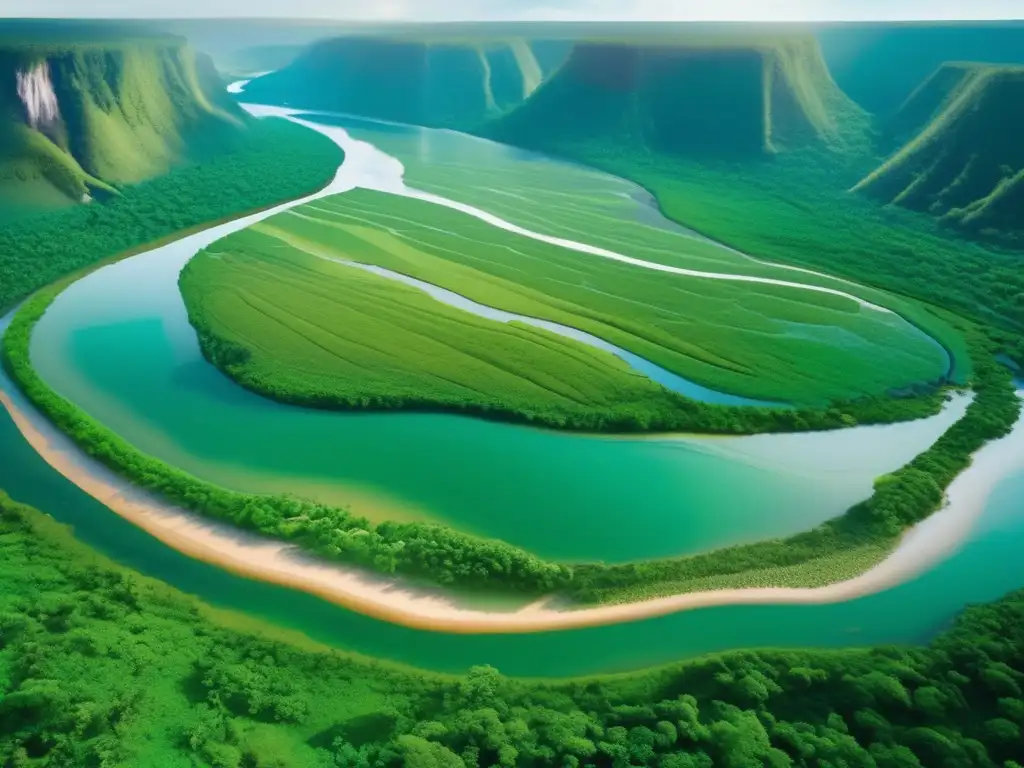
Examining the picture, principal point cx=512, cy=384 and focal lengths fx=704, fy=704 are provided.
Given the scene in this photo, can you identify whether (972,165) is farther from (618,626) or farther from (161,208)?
(161,208)

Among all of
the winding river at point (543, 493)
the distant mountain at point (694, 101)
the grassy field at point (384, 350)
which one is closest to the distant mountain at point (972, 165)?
the distant mountain at point (694, 101)

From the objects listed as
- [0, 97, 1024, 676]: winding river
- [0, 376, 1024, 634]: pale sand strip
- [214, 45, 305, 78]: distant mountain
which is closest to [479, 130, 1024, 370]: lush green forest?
[0, 97, 1024, 676]: winding river

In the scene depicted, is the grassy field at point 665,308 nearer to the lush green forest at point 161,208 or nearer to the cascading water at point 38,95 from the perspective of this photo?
the lush green forest at point 161,208

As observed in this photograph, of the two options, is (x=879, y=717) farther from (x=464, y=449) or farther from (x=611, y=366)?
(x=611, y=366)

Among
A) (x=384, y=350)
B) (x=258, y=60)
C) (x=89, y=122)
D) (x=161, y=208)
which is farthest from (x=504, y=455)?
(x=258, y=60)

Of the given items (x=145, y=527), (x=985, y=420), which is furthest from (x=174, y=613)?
(x=985, y=420)

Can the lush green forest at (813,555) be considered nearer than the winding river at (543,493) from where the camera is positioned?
No

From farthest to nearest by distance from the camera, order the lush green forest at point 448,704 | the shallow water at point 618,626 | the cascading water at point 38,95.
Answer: the cascading water at point 38,95, the shallow water at point 618,626, the lush green forest at point 448,704
